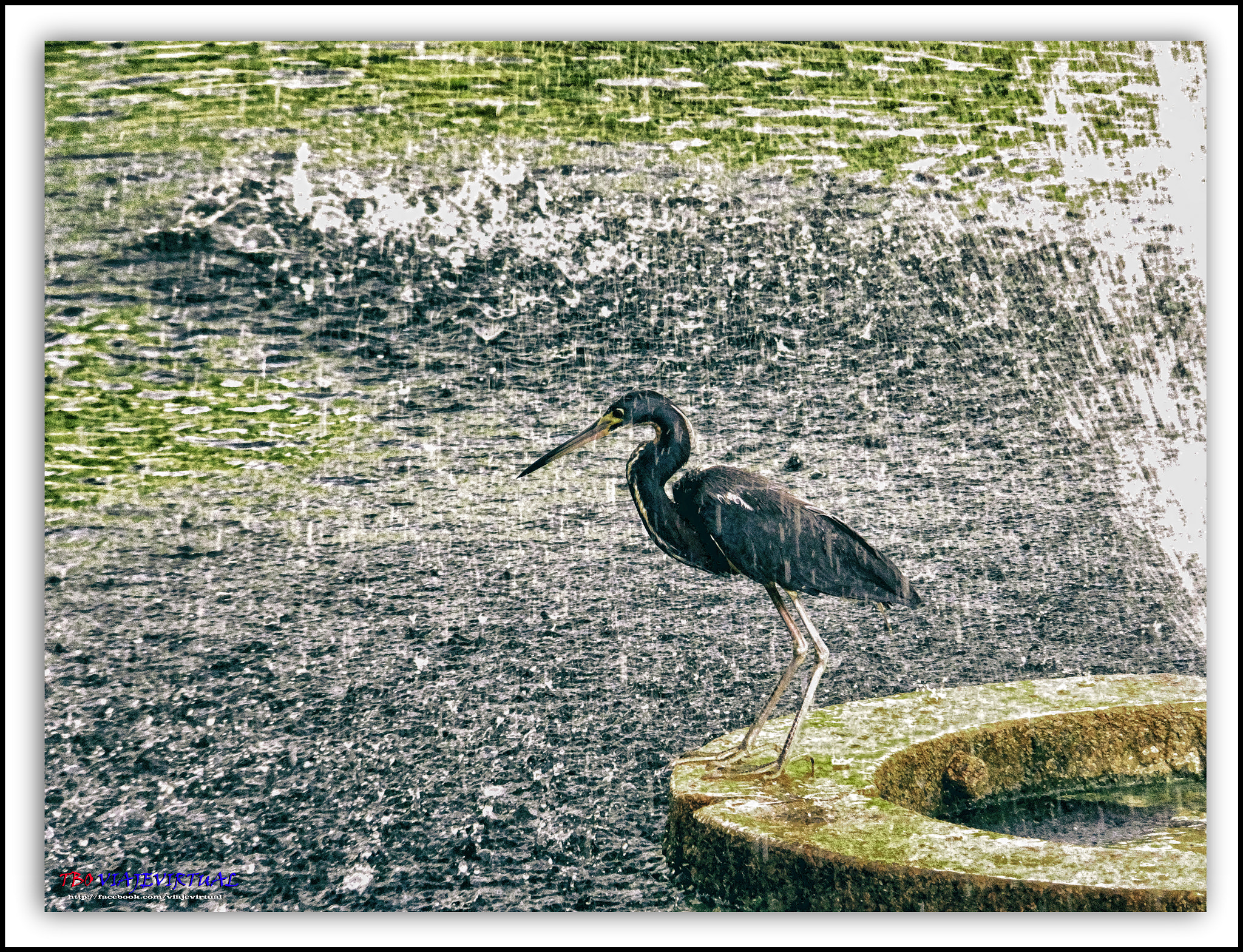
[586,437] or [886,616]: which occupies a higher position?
[586,437]

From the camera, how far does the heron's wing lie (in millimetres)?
2182

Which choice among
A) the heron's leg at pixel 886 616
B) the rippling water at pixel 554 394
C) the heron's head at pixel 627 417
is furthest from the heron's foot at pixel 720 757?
the heron's head at pixel 627 417

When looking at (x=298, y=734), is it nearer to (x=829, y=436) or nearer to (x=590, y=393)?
(x=590, y=393)

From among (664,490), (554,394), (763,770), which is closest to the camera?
(763,770)

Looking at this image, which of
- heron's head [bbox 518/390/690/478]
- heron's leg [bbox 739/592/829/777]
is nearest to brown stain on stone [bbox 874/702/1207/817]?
heron's leg [bbox 739/592/829/777]

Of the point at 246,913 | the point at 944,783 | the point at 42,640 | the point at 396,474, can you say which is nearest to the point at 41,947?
the point at 246,913

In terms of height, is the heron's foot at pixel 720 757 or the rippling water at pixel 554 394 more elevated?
the rippling water at pixel 554 394

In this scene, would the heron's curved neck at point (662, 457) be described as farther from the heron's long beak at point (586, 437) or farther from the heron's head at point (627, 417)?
the heron's long beak at point (586, 437)

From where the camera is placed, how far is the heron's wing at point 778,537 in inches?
85.9

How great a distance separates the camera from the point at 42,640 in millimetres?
2268

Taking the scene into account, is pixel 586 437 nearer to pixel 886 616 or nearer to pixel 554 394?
pixel 554 394

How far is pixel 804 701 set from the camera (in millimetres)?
2121

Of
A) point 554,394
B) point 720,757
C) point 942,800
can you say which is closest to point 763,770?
point 720,757

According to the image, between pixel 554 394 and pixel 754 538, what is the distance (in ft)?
1.96
